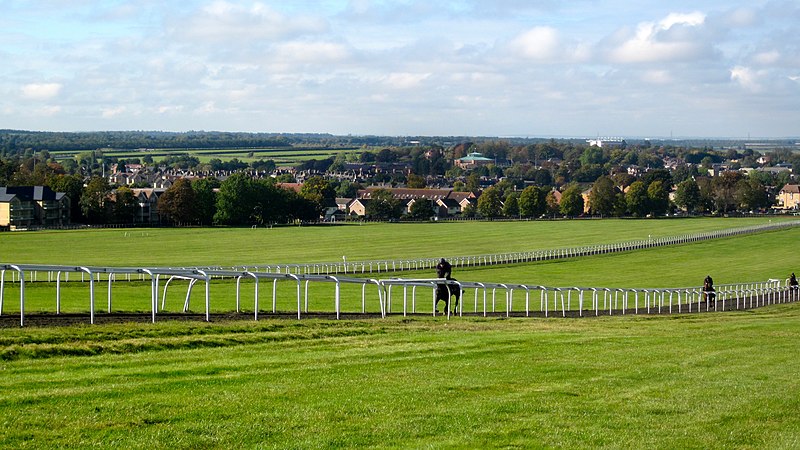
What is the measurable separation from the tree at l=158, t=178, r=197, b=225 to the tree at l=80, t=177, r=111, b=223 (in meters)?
7.16

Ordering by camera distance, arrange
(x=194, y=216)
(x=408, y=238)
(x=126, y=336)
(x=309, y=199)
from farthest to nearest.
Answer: (x=309, y=199)
(x=194, y=216)
(x=408, y=238)
(x=126, y=336)

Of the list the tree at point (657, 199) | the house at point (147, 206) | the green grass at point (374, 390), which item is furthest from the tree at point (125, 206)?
the green grass at point (374, 390)

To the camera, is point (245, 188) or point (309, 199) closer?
point (245, 188)

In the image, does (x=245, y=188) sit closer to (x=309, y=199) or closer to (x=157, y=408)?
(x=309, y=199)

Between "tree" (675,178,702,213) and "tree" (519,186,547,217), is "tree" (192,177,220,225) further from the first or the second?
"tree" (675,178,702,213)

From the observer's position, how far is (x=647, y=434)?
1188 cm

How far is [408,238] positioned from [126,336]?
99834mm

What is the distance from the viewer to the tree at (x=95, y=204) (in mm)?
141250

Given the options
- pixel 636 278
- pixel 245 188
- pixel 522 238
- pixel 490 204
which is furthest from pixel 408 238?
pixel 490 204

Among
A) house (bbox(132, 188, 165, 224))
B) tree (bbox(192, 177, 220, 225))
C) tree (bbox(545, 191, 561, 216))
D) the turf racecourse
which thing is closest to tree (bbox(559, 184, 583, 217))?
tree (bbox(545, 191, 561, 216))

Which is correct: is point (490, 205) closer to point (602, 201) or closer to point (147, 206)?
point (602, 201)

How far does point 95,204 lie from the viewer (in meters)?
142

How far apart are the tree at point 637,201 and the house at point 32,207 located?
89287 mm

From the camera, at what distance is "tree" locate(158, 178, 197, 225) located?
141 meters
